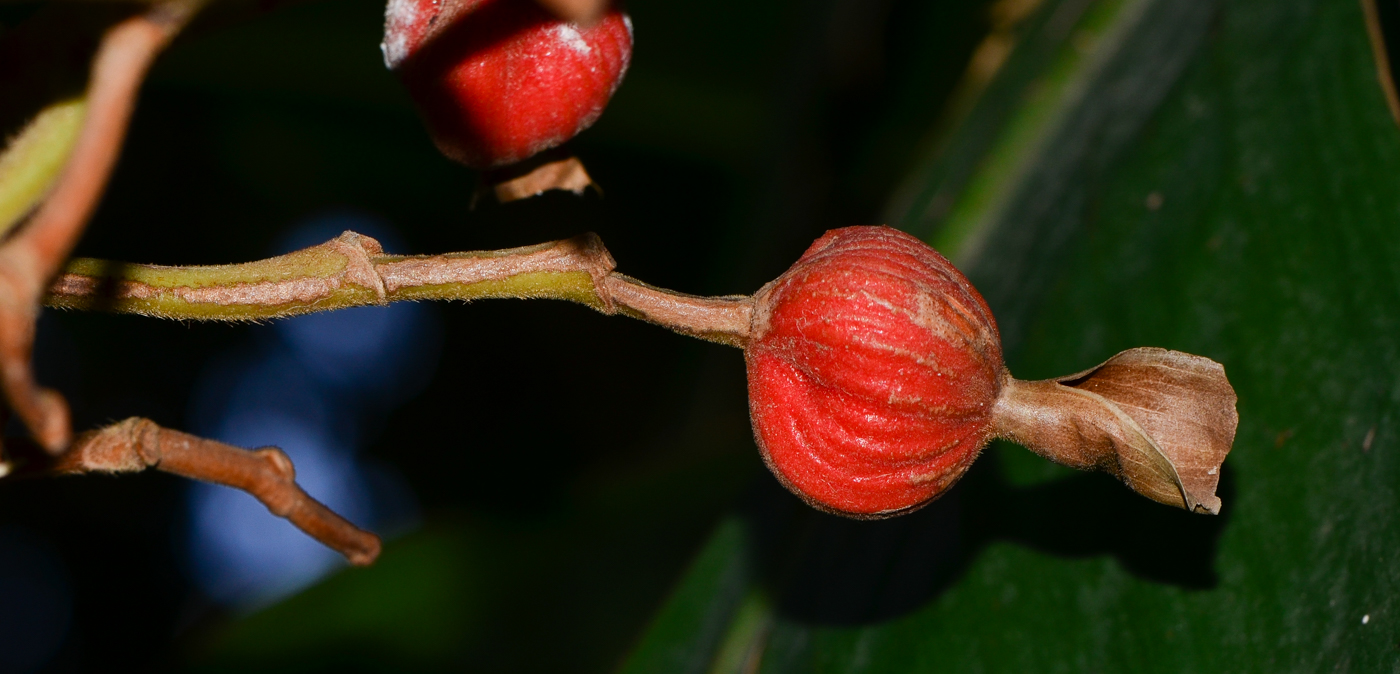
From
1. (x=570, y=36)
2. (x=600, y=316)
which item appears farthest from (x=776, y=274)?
(x=570, y=36)

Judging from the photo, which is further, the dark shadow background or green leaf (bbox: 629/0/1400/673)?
the dark shadow background

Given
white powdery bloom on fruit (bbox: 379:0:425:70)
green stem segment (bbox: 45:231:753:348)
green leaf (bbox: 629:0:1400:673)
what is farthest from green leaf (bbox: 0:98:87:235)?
green leaf (bbox: 629:0:1400:673)

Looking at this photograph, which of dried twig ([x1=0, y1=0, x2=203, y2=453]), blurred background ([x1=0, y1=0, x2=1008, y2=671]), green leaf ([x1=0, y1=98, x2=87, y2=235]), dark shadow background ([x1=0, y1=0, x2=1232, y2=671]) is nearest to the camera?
dried twig ([x1=0, y1=0, x2=203, y2=453])

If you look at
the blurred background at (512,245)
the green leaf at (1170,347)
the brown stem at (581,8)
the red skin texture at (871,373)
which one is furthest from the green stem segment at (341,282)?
the blurred background at (512,245)

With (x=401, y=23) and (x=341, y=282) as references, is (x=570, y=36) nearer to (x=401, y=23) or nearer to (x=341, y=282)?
(x=401, y=23)

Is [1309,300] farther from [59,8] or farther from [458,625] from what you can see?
[458,625]

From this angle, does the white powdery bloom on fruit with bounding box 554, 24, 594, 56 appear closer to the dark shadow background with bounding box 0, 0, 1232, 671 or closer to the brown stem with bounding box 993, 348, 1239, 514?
the brown stem with bounding box 993, 348, 1239, 514
